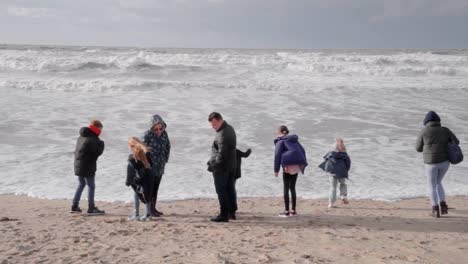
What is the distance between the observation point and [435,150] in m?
7.14

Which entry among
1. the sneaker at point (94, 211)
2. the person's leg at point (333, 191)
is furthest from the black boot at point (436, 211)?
the sneaker at point (94, 211)

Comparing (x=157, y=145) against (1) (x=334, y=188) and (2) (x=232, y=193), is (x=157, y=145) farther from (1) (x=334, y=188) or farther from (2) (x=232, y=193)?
(1) (x=334, y=188)

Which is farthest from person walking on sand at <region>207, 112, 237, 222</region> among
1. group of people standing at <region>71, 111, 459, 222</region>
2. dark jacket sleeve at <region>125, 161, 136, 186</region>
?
dark jacket sleeve at <region>125, 161, 136, 186</region>

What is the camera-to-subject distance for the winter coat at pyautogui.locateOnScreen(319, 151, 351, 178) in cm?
808

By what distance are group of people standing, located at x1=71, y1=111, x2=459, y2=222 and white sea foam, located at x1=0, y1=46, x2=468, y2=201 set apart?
4.57 ft

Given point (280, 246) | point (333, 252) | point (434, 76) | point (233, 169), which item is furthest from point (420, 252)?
point (434, 76)

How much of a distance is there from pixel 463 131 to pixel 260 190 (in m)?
9.36

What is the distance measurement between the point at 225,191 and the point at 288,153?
3.96 feet

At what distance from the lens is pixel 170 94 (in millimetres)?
22281

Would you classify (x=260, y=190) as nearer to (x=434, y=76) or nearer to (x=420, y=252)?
(x=420, y=252)

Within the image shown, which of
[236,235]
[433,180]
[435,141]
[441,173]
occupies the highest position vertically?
[435,141]

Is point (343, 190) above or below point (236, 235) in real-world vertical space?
above

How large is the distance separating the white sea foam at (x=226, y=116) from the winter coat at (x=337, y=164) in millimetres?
886

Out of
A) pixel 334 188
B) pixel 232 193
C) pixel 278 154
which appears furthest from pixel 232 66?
pixel 232 193
